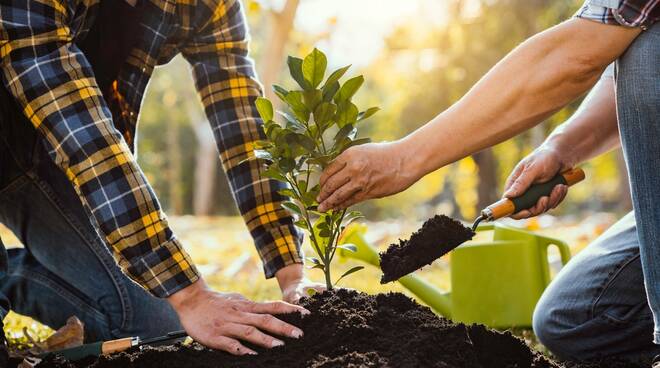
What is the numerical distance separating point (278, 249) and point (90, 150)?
0.71m

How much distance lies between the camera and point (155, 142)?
25.5 m

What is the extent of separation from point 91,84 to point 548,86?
1.19m

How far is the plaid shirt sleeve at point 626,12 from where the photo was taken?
1.65 m

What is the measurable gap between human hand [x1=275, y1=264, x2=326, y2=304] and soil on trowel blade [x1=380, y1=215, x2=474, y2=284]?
0.29 m

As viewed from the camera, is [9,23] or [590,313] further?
[590,313]

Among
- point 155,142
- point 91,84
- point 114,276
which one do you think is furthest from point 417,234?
point 155,142

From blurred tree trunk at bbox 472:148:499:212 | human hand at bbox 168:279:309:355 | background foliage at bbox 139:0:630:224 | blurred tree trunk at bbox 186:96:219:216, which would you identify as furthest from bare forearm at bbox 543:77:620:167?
blurred tree trunk at bbox 186:96:219:216

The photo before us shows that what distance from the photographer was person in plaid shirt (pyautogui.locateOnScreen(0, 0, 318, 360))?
74.2 inches

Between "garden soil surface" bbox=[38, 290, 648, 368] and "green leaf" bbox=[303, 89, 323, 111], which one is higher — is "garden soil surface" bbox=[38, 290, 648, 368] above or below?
below

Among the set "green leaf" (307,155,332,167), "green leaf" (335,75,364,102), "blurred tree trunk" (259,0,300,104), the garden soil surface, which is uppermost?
"blurred tree trunk" (259,0,300,104)

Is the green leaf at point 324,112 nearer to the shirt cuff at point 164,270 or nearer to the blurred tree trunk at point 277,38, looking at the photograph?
the shirt cuff at point 164,270

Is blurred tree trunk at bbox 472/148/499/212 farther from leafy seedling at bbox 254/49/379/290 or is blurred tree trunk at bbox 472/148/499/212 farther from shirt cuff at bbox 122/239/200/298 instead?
shirt cuff at bbox 122/239/200/298

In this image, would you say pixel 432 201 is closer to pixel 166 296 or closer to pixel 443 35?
pixel 443 35

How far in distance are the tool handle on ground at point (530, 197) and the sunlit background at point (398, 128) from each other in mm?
357
